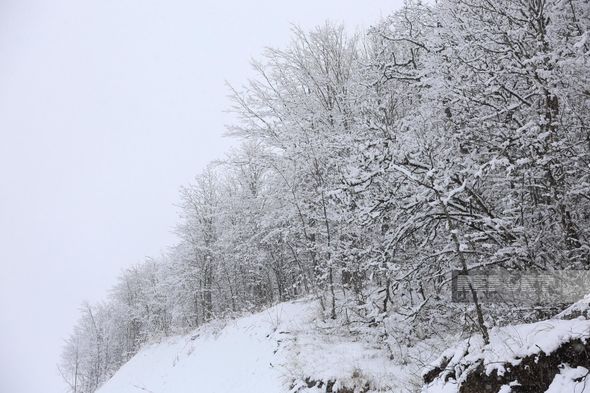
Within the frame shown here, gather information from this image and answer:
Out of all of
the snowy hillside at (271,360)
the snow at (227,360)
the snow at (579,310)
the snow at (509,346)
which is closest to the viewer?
the snow at (509,346)

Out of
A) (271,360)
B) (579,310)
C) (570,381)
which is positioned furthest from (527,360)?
(271,360)

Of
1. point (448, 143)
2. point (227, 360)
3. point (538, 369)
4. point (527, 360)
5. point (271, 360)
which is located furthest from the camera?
point (227, 360)

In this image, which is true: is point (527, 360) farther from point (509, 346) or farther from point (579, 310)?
point (579, 310)

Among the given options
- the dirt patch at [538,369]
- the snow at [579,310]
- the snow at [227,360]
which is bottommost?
the snow at [227,360]

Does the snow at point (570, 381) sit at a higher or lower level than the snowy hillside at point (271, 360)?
higher

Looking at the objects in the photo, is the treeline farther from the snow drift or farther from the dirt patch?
the dirt patch

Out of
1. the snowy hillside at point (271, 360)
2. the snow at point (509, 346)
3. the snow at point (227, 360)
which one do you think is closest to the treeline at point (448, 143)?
the snowy hillside at point (271, 360)

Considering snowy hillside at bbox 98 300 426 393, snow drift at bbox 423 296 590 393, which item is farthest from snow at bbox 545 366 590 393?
snowy hillside at bbox 98 300 426 393

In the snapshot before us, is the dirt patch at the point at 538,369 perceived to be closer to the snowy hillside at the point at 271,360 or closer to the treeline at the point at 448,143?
the treeline at the point at 448,143

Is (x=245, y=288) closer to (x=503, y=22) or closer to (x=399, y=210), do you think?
(x=399, y=210)

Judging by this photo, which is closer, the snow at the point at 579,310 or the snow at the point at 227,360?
the snow at the point at 579,310

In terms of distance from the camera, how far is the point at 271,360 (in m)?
10.5

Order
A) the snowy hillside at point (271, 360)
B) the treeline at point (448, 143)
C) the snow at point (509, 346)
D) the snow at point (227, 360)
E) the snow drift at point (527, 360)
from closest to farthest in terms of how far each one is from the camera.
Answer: the snow drift at point (527, 360), the snow at point (509, 346), the treeline at point (448, 143), the snowy hillside at point (271, 360), the snow at point (227, 360)

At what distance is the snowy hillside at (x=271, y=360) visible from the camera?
7.68m
